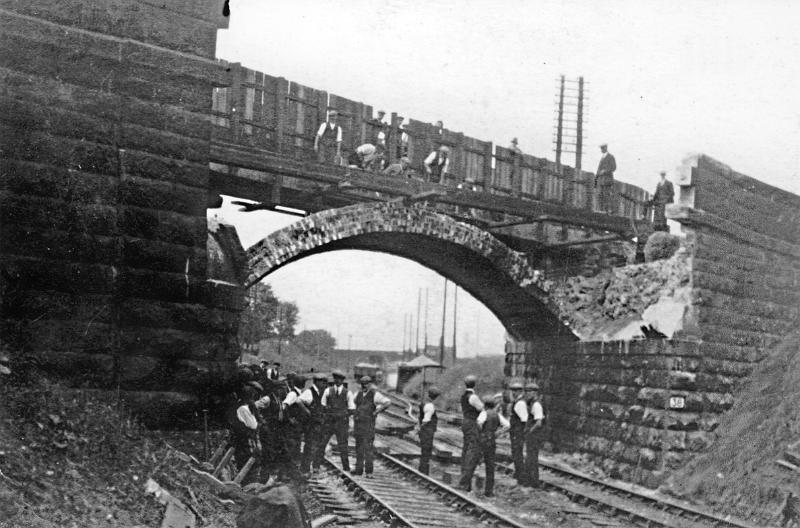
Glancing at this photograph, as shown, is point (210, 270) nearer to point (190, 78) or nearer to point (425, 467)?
point (190, 78)

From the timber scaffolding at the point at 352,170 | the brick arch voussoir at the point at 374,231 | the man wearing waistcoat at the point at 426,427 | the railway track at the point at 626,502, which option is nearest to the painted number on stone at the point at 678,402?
the railway track at the point at 626,502

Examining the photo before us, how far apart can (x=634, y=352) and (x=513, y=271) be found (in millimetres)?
2744

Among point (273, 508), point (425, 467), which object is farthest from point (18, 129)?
point (425, 467)

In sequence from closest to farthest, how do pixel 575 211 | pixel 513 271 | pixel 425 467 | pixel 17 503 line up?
pixel 17 503
pixel 425 467
pixel 513 271
pixel 575 211

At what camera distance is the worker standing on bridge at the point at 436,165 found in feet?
56.6

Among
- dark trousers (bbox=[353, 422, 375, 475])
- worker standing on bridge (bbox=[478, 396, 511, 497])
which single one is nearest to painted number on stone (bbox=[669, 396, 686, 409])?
worker standing on bridge (bbox=[478, 396, 511, 497])

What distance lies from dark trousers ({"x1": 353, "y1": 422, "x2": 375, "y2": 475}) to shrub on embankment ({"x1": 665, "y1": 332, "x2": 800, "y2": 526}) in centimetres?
460

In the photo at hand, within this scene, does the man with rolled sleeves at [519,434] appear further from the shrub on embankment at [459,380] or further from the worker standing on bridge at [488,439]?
the shrub on embankment at [459,380]

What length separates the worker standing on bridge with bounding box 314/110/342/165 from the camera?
51.1 feet

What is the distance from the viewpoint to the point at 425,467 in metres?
14.2

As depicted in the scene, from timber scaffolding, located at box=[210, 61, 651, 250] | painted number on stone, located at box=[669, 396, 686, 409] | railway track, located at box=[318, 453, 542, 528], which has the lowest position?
railway track, located at box=[318, 453, 542, 528]

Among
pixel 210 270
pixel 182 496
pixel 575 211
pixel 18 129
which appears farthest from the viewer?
pixel 575 211

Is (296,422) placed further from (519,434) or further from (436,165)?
(436,165)

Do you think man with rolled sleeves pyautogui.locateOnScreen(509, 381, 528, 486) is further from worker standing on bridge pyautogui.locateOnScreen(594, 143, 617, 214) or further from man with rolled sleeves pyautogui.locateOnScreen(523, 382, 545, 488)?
worker standing on bridge pyautogui.locateOnScreen(594, 143, 617, 214)
